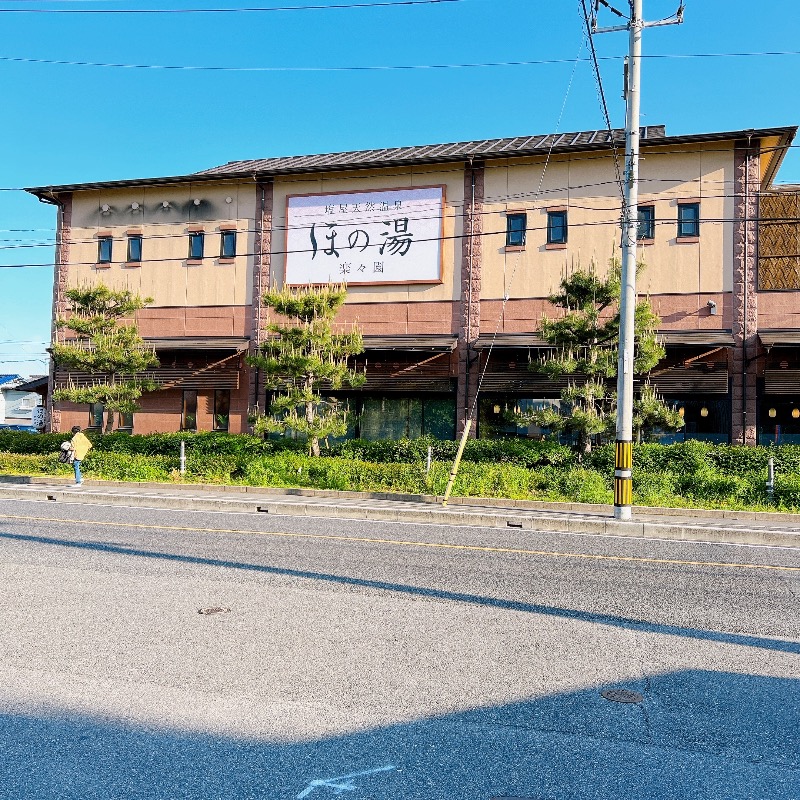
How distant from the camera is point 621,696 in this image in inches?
196

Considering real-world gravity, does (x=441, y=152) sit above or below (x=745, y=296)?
above

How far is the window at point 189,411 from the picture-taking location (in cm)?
2770

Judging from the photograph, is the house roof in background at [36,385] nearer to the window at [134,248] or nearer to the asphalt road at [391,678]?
the window at [134,248]

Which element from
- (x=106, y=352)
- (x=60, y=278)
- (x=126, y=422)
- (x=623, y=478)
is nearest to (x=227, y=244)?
(x=106, y=352)

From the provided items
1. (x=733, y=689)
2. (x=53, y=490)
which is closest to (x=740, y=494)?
(x=733, y=689)

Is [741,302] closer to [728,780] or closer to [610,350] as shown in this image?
[610,350]

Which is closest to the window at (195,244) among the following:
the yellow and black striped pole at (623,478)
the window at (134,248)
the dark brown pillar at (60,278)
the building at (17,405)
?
the window at (134,248)

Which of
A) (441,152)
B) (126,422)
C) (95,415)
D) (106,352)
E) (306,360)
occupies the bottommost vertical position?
(126,422)

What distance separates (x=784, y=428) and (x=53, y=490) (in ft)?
68.4

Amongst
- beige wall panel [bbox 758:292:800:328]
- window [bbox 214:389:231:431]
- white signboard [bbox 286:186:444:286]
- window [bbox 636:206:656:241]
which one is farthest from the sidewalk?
window [bbox 636:206:656:241]

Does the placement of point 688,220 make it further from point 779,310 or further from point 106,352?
point 106,352

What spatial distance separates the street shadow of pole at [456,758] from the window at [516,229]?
21.4 m

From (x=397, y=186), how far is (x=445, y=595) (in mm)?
20608

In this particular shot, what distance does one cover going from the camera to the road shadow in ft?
21.1
